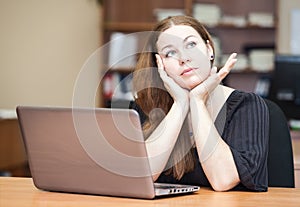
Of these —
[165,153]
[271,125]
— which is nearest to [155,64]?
[165,153]

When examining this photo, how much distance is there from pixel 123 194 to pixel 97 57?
420cm

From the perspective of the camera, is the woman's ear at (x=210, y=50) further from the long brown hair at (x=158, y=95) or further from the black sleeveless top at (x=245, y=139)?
the black sleeveless top at (x=245, y=139)

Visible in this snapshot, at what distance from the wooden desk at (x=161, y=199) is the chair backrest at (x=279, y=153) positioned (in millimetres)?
289

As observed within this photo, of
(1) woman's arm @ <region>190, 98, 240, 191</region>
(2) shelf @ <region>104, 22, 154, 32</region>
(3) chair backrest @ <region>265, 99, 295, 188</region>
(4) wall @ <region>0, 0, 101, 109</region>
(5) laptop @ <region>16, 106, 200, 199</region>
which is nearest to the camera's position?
(5) laptop @ <region>16, 106, 200, 199</region>

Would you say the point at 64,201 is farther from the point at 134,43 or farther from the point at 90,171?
the point at 134,43

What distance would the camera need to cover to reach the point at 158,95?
2.13 meters

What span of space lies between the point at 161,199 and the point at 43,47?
413 cm

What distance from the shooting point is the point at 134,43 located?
5.73 metres

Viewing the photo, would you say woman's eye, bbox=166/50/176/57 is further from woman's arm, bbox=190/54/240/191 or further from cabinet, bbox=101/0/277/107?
cabinet, bbox=101/0/277/107

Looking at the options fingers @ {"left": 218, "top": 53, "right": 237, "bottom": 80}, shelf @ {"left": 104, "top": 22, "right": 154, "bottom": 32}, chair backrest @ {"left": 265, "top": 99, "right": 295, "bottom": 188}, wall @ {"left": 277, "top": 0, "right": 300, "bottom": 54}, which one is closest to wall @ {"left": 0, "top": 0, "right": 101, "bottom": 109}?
A: shelf @ {"left": 104, "top": 22, "right": 154, "bottom": 32}

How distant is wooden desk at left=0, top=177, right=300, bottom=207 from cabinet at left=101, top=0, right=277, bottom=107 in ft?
13.1

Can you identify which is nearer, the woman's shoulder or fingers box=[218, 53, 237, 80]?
fingers box=[218, 53, 237, 80]

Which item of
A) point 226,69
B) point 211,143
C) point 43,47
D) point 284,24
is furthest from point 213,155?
point 284,24

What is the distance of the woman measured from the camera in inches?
75.2
